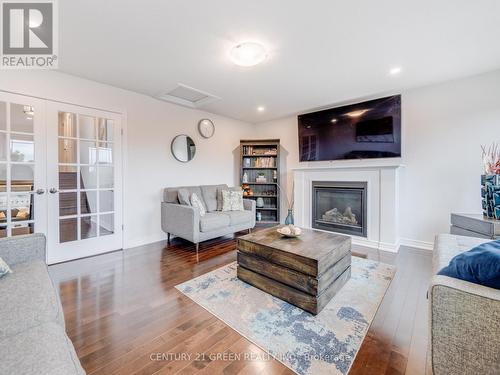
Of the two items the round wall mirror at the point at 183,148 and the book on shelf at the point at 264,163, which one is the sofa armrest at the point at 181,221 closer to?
the round wall mirror at the point at 183,148

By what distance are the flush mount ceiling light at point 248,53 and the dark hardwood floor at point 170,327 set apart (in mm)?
2259

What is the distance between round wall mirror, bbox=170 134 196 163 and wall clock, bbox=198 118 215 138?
0.30 m

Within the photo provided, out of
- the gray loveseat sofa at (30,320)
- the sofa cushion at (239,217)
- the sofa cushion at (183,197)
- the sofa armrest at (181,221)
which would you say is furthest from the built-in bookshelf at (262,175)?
the gray loveseat sofa at (30,320)

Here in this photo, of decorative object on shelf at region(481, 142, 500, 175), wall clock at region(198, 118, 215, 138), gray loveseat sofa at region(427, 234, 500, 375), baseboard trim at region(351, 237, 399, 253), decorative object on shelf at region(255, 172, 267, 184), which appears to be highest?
wall clock at region(198, 118, 215, 138)

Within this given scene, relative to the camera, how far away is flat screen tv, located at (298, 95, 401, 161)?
3359 mm

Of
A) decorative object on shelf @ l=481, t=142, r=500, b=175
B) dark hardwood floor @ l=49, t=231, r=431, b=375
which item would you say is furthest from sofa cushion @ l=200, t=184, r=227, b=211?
decorative object on shelf @ l=481, t=142, r=500, b=175

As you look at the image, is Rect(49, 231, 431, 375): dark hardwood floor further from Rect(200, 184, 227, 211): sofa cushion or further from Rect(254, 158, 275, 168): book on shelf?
Rect(254, 158, 275, 168): book on shelf

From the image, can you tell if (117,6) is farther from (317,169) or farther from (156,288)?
(317,169)

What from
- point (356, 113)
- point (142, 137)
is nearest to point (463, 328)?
point (356, 113)

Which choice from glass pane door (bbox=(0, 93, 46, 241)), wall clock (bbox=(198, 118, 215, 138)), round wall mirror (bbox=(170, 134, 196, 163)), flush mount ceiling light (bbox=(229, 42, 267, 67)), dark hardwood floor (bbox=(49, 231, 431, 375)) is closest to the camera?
dark hardwood floor (bbox=(49, 231, 431, 375))

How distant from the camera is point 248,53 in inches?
85.4

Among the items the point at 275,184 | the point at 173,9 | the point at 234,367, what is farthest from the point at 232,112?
the point at 234,367

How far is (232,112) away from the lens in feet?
14.5

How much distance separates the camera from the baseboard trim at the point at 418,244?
3.23m
